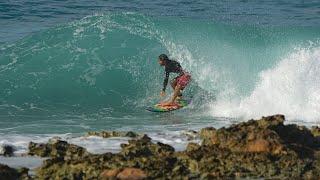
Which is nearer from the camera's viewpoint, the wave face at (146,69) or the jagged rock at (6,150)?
the jagged rock at (6,150)

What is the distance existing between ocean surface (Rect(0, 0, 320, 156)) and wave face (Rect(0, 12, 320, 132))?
31mm

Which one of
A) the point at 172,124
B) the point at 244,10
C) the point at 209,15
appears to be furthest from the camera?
the point at 244,10

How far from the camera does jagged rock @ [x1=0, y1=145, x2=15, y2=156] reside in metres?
8.89

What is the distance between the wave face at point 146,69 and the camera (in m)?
14.2

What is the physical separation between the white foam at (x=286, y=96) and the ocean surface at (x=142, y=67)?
3cm

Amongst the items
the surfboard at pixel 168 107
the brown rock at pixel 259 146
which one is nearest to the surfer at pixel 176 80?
the surfboard at pixel 168 107

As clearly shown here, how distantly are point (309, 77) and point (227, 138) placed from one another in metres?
6.94

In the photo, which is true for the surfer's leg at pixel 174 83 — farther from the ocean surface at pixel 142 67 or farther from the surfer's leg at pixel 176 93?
the ocean surface at pixel 142 67

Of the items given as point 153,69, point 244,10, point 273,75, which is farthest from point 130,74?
point 244,10

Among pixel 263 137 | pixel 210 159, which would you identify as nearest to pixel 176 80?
pixel 263 137

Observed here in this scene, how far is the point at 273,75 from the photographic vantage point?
49.6 ft

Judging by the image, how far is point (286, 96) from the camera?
46.4 feet

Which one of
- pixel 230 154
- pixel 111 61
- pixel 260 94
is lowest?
pixel 230 154

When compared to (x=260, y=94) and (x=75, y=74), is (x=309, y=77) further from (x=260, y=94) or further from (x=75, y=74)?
(x=75, y=74)
